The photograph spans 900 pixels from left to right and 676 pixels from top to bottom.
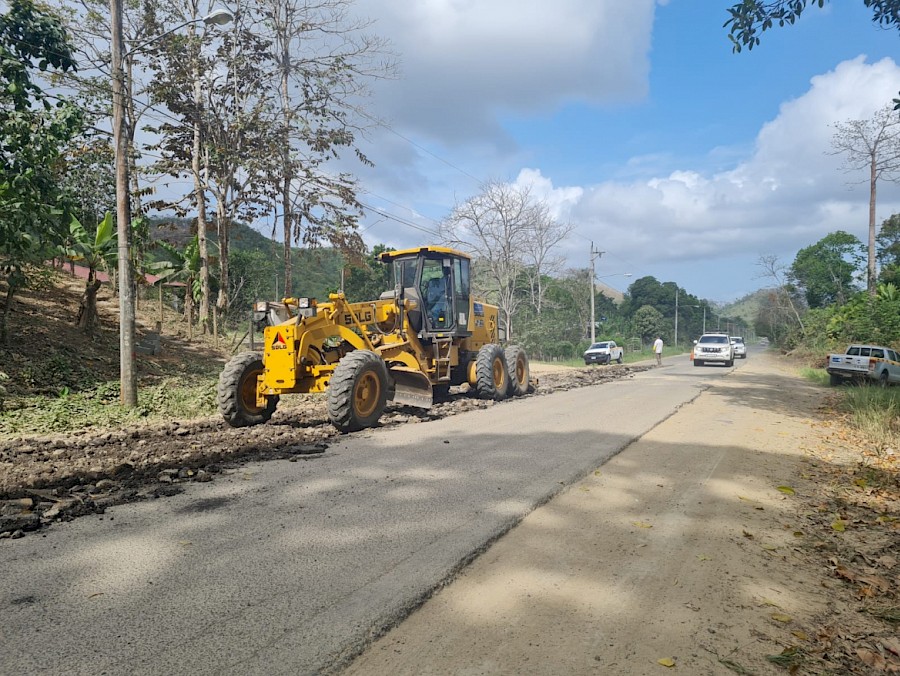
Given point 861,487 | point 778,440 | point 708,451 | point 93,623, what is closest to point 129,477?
point 93,623

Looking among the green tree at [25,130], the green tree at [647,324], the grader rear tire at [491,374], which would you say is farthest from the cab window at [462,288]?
the green tree at [647,324]

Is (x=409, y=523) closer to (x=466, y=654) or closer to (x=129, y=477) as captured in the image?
(x=466, y=654)

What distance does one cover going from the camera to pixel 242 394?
8836 mm

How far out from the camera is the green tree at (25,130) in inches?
405

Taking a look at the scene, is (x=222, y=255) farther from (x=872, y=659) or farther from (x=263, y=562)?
(x=872, y=659)

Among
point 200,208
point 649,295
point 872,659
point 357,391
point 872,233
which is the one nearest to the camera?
point 872,659

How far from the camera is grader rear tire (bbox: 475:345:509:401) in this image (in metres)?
12.2

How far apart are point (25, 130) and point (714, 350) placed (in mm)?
29055

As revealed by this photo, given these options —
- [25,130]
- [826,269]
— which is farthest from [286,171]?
[826,269]

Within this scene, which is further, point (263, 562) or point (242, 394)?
point (242, 394)

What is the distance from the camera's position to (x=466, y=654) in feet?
8.96

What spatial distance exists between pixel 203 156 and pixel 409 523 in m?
18.8

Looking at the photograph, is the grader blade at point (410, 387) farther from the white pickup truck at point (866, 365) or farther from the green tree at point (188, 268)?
the white pickup truck at point (866, 365)

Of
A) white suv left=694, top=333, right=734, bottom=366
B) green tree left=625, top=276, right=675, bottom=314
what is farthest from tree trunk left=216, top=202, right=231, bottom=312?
green tree left=625, top=276, right=675, bottom=314
